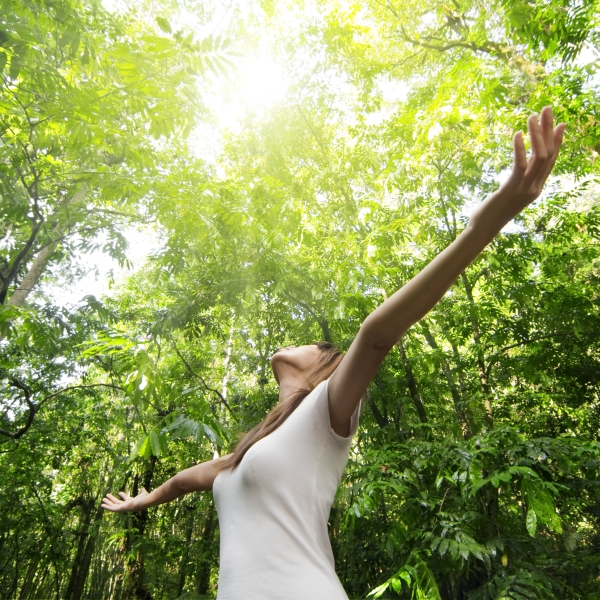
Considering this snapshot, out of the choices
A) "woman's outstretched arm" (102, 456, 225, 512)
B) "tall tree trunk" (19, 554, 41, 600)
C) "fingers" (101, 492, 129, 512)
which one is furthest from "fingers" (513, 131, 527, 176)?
"tall tree trunk" (19, 554, 41, 600)

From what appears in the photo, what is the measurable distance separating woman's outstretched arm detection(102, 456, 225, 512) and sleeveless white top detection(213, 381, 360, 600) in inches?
12.3

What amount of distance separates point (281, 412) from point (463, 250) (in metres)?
0.72

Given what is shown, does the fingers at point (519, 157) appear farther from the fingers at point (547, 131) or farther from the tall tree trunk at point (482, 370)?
the tall tree trunk at point (482, 370)

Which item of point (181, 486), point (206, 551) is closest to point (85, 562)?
point (206, 551)

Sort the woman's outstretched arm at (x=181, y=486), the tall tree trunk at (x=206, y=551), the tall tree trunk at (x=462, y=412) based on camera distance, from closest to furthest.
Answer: the woman's outstretched arm at (x=181, y=486), the tall tree trunk at (x=462, y=412), the tall tree trunk at (x=206, y=551)

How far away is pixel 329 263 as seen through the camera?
15.1 feet

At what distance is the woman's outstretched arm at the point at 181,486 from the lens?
4.45 feet

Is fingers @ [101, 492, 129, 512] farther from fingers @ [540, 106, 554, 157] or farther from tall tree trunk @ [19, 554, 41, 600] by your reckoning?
tall tree trunk @ [19, 554, 41, 600]

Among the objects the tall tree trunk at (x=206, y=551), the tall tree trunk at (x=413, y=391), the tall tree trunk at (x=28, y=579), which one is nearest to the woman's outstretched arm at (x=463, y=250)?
the tall tree trunk at (x=413, y=391)

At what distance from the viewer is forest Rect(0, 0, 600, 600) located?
2221 mm

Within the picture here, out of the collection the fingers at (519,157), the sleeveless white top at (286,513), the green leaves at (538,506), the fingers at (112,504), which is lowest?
the green leaves at (538,506)

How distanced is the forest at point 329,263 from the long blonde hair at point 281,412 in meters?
0.61

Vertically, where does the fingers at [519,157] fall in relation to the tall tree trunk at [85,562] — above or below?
below

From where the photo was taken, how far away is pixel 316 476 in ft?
3.15
